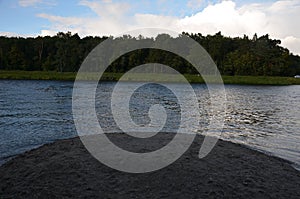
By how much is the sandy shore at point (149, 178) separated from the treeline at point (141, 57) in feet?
301

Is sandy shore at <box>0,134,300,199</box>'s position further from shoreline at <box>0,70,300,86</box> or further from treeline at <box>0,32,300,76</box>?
treeline at <box>0,32,300,76</box>

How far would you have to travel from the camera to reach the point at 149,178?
7.77 meters

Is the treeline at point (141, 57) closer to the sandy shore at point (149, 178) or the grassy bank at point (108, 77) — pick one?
the grassy bank at point (108, 77)

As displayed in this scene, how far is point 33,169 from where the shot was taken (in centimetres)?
834

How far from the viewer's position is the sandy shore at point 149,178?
689cm

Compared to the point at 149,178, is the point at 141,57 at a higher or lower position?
higher

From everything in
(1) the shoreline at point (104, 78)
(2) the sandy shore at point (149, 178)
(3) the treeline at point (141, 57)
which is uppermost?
(3) the treeline at point (141, 57)

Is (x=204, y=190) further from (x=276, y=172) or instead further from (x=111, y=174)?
(x=276, y=172)

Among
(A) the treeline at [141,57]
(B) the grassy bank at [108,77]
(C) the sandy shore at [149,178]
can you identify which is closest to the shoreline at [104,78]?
(B) the grassy bank at [108,77]

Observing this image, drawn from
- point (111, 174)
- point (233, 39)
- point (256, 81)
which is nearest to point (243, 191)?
point (111, 174)

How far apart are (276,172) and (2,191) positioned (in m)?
7.45

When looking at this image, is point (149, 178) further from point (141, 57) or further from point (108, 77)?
point (141, 57)

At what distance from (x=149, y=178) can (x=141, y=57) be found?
10218cm

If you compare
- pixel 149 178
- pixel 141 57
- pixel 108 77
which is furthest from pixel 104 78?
pixel 149 178
